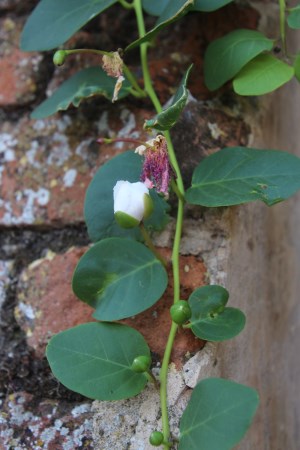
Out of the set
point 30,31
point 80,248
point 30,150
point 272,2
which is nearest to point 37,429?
point 80,248

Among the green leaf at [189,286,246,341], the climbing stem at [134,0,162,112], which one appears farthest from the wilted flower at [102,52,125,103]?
the green leaf at [189,286,246,341]

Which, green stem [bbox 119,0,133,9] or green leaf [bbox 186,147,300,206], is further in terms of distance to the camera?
green stem [bbox 119,0,133,9]

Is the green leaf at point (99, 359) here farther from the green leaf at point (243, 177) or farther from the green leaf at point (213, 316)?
the green leaf at point (243, 177)

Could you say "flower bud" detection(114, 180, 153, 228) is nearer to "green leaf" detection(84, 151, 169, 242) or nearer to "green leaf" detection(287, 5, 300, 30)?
"green leaf" detection(84, 151, 169, 242)

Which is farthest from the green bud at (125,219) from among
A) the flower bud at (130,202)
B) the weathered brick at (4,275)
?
the weathered brick at (4,275)

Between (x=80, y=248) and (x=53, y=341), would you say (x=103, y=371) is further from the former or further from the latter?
(x=80, y=248)

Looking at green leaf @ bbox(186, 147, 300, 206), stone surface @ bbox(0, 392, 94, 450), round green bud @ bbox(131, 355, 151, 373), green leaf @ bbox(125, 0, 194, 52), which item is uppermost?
green leaf @ bbox(125, 0, 194, 52)

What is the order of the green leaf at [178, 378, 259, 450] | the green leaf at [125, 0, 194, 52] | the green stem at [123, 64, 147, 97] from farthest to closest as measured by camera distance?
the green stem at [123, 64, 147, 97] < the green leaf at [125, 0, 194, 52] < the green leaf at [178, 378, 259, 450]
